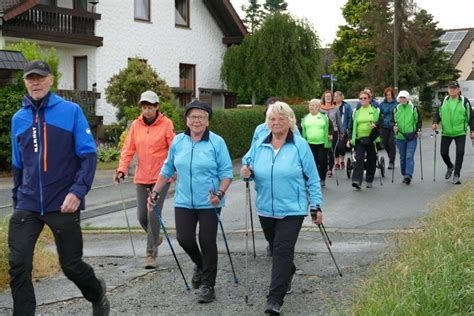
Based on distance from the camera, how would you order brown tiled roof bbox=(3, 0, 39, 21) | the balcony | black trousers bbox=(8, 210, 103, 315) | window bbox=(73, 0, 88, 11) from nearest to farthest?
black trousers bbox=(8, 210, 103, 315)
brown tiled roof bbox=(3, 0, 39, 21)
the balcony
window bbox=(73, 0, 88, 11)

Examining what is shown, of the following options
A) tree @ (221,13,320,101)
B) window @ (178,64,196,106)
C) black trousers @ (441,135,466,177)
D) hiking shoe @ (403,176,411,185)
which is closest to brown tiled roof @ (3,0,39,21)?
window @ (178,64,196,106)

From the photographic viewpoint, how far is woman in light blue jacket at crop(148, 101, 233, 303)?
650 centimetres

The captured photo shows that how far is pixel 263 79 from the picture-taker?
31438mm

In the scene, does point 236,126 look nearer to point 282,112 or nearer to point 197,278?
point 197,278

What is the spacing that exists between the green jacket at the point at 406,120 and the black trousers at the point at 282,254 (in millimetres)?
8579

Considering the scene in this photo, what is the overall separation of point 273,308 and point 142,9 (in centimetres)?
2559

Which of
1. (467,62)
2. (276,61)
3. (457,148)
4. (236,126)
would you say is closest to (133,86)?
(236,126)

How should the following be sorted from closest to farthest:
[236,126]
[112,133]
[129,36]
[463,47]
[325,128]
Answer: [325,128] < [236,126] < [112,133] < [129,36] < [463,47]

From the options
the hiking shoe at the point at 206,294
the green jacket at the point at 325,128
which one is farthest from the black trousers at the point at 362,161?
the hiking shoe at the point at 206,294

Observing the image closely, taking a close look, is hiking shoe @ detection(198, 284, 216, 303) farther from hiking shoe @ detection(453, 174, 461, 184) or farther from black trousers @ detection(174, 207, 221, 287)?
hiking shoe @ detection(453, 174, 461, 184)

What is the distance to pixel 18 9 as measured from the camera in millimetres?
23125

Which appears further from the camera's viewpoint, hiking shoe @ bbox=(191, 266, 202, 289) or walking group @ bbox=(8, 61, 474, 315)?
hiking shoe @ bbox=(191, 266, 202, 289)

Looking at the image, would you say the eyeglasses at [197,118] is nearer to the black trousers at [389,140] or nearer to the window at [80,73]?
the black trousers at [389,140]

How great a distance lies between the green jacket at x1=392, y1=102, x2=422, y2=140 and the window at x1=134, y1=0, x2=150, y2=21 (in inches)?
679
